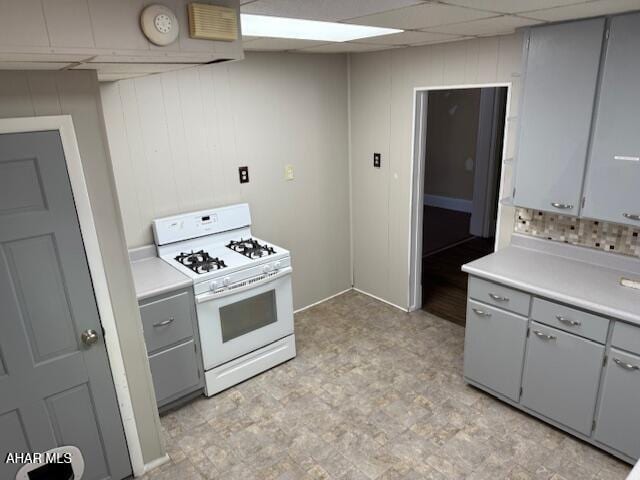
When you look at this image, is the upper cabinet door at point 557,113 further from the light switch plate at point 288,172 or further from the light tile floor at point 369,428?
the light switch plate at point 288,172

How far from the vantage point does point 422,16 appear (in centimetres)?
205

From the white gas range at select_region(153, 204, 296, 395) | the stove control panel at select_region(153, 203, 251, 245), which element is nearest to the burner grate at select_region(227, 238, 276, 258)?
the white gas range at select_region(153, 204, 296, 395)

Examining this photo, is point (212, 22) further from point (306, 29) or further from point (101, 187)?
point (306, 29)

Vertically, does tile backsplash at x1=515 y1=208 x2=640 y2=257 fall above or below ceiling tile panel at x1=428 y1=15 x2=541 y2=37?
below

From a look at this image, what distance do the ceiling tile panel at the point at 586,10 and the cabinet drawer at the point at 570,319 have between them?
56.3 inches

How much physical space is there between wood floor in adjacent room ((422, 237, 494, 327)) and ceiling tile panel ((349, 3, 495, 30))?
2510 mm

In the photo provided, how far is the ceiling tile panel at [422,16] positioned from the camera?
1886 mm

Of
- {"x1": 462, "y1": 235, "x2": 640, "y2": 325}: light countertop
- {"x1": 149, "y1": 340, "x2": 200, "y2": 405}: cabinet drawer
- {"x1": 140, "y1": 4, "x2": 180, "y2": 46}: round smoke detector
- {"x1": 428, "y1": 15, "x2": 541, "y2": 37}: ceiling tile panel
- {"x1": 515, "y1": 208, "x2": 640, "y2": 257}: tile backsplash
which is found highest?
{"x1": 428, "y1": 15, "x2": 541, "y2": 37}: ceiling tile panel

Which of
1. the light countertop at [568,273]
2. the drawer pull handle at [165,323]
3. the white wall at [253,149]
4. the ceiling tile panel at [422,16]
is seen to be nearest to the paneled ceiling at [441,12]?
the ceiling tile panel at [422,16]

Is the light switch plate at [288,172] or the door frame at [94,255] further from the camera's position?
the light switch plate at [288,172]

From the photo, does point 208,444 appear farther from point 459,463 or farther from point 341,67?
point 341,67

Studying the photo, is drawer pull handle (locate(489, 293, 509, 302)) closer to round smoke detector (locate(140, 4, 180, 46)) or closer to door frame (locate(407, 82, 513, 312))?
door frame (locate(407, 82, 513, 312))

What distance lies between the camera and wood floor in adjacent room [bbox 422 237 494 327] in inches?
162

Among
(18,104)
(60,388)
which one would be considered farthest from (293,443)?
(18,104)
